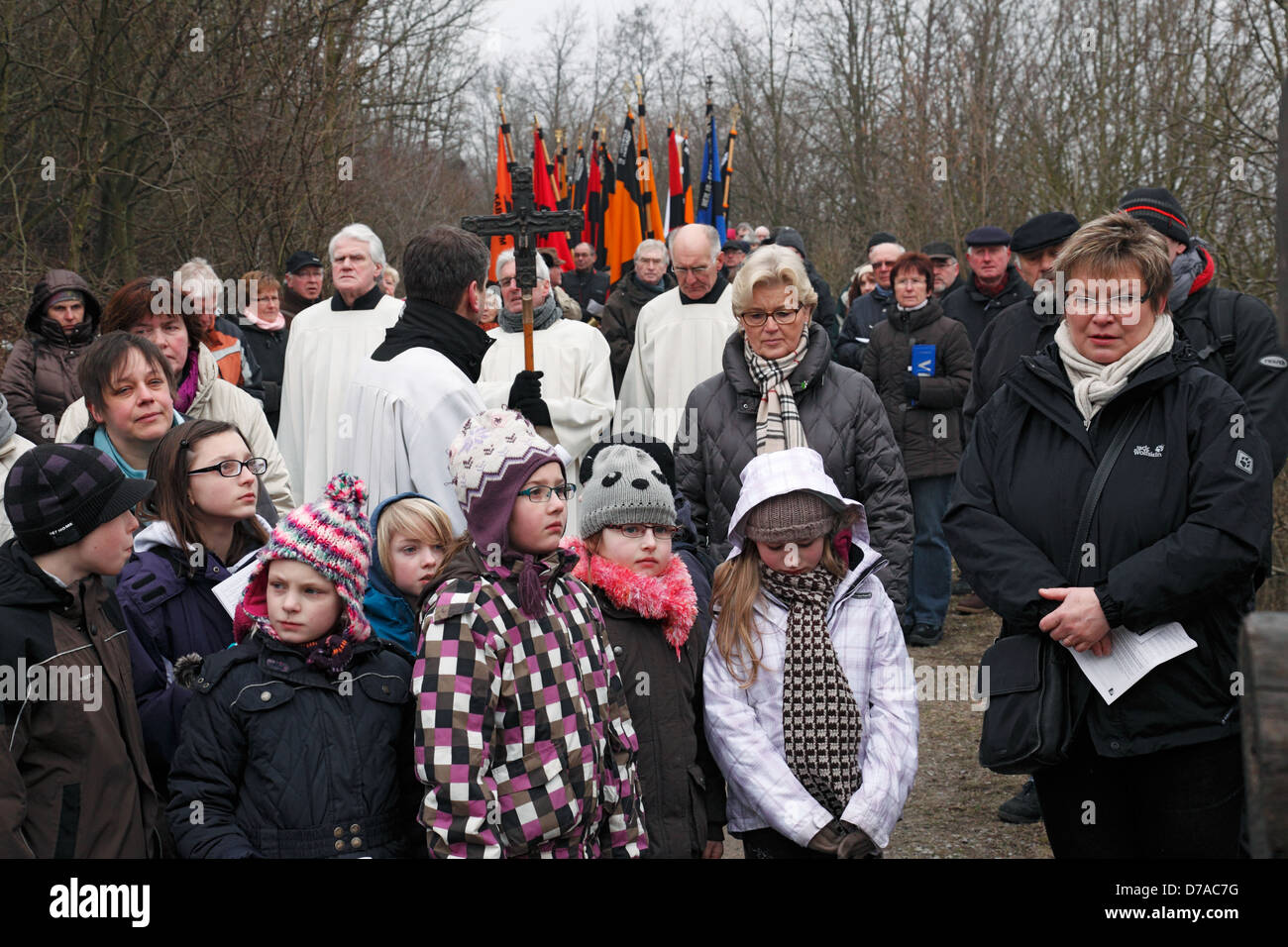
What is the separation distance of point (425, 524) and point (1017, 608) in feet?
5.44

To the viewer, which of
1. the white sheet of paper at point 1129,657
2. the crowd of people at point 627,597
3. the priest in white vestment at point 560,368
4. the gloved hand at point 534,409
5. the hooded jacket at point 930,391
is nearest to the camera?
the crowd of people at point 627,597

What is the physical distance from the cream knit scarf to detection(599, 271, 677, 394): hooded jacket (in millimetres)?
5383

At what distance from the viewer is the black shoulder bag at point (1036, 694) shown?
10.8 feet

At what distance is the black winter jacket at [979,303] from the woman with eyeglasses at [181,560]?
5.34m

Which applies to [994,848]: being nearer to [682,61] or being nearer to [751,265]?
[751,265]

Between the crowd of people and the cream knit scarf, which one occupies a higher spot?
the cream knit scarf

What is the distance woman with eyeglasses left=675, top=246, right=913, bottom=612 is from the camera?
13.9 feet

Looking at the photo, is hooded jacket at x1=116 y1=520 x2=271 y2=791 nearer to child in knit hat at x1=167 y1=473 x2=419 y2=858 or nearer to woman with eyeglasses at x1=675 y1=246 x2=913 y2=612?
child in knit hat at x1=167 y1=473 x2=419 y2=858

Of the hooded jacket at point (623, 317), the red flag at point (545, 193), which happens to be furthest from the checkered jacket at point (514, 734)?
the red flag at point (545, 193)

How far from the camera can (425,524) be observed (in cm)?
390

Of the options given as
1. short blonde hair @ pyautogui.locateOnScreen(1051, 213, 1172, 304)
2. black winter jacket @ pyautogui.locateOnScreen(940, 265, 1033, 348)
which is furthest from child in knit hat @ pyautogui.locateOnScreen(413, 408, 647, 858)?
black winter jacket @ pyautogui.locateOnScreen(940, 265, 1033, 348)

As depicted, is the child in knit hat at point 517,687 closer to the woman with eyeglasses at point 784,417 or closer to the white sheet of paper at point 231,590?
the white sheet of paper at point 231,590

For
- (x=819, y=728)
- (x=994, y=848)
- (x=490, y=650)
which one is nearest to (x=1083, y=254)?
(x=819, y=728)
